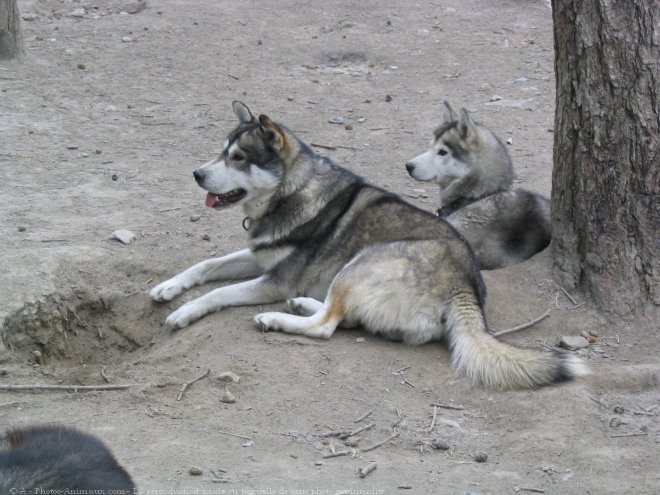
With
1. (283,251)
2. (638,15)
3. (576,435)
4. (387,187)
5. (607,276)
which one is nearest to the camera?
(576,435)

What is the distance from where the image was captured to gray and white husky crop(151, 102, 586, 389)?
5516mm

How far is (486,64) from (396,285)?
695cm

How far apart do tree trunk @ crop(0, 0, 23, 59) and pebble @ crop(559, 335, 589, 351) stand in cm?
823

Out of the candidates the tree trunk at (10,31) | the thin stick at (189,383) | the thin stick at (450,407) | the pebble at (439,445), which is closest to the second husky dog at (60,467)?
the thin stick at (189,383)

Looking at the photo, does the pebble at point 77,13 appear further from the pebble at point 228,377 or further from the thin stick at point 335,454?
the thin stick at point 335,454

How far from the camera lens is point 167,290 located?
6.34 metres

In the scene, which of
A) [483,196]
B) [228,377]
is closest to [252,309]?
[228,377]

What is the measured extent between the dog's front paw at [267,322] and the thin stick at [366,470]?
1543 millimetres

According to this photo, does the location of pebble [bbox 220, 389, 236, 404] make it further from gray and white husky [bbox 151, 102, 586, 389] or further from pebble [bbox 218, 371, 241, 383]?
gray and white husky [bbox 151, 102, 586, 389]

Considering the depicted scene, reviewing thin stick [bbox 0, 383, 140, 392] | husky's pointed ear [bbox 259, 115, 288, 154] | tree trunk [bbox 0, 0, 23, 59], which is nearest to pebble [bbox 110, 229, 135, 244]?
husky's pointed ear [bbox 259, 115, 288, 154]

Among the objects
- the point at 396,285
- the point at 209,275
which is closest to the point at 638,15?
the point at 396,285

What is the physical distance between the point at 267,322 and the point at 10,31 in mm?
7232

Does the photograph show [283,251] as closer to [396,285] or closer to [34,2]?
[396,285]

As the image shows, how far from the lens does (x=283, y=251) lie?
20.4ft
